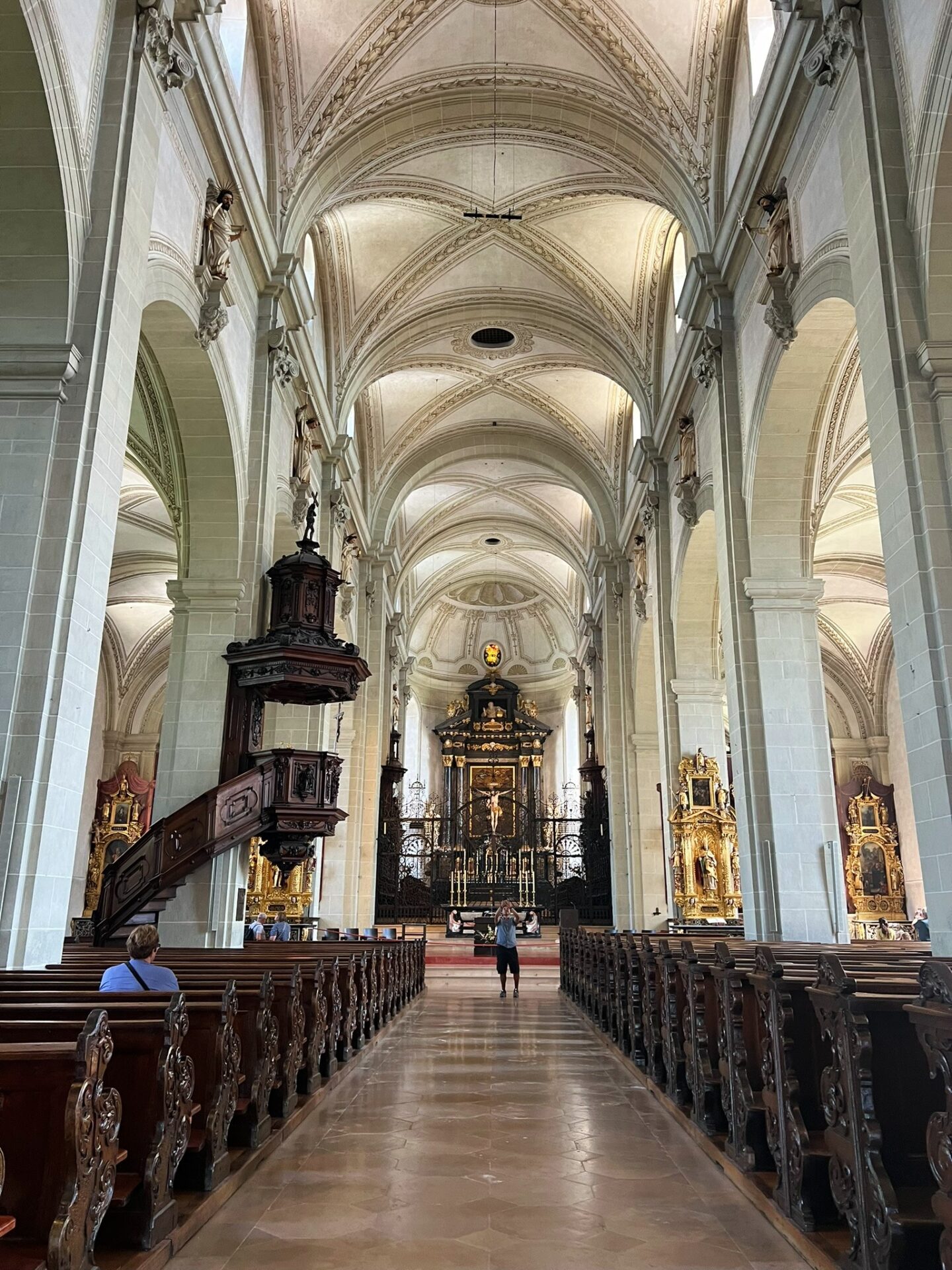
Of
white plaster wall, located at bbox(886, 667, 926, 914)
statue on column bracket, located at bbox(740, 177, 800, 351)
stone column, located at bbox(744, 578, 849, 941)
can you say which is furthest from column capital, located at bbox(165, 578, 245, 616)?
white plaster wall, located at bbox(886, 667, 926, 914)

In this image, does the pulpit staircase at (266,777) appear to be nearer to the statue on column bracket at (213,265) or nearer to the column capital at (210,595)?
the column capital at (210,595)

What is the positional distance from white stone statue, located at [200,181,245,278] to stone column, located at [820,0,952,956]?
19.0ft

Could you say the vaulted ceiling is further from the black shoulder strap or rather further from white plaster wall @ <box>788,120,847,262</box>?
the black shoulder strap

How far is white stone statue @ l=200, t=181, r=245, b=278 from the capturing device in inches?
380

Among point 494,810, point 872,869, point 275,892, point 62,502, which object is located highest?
point 494,810

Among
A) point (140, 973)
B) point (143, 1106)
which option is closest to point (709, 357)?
point (140, 973)

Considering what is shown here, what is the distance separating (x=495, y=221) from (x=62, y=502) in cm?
1068

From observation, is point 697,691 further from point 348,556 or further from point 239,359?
point 239,359

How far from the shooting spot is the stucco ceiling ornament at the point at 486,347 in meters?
17.9

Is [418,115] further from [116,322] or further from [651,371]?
[116,322]

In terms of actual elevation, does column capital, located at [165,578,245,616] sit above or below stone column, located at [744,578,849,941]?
above

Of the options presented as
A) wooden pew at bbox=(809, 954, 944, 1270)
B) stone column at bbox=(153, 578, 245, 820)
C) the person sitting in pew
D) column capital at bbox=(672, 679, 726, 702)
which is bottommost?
wooden pew at bbox=(809, 954, 944, 1270)

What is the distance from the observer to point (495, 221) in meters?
15.1

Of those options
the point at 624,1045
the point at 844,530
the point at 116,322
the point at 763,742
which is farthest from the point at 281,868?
the point at 844,530
